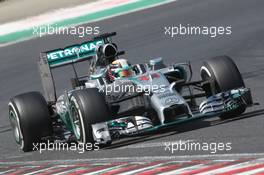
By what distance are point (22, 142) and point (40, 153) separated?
0.45 meters

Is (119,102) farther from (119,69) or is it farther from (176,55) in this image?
(176,55)

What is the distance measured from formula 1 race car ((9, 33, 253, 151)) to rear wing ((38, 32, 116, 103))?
0.02 metres

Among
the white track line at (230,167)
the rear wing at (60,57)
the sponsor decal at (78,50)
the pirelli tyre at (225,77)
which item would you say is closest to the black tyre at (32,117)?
the rear wing at (60,57)

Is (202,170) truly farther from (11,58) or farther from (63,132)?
(11,58)

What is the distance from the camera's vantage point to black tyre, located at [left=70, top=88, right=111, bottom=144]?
11508mm

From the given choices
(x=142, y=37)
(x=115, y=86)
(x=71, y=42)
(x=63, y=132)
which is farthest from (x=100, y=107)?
(x=71, y=42)

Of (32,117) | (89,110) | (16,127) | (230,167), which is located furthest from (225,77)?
(230,167)

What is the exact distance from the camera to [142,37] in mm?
24484

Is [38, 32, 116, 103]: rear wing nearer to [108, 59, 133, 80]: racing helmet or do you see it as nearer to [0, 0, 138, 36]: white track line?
[108, 59, 133, 80]: racing helmet

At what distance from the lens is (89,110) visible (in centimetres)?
1151

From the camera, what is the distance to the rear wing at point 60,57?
13844mm

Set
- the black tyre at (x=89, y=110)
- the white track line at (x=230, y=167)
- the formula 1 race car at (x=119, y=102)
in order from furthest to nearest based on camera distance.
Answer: the formula 1 race car at (x=119, y=102), the black tyre at (x=89, y=110), the white track line at (x=230, y=167)

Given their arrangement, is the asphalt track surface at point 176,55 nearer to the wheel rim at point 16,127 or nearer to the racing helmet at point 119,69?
the wheel rim at point 16,127

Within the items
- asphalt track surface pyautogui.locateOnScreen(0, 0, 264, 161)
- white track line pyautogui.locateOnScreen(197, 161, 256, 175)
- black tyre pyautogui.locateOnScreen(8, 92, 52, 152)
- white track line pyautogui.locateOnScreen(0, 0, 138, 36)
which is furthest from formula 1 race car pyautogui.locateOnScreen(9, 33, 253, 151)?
white track line pyautogui.locateOnScreen(0, 0, 138, 36)
